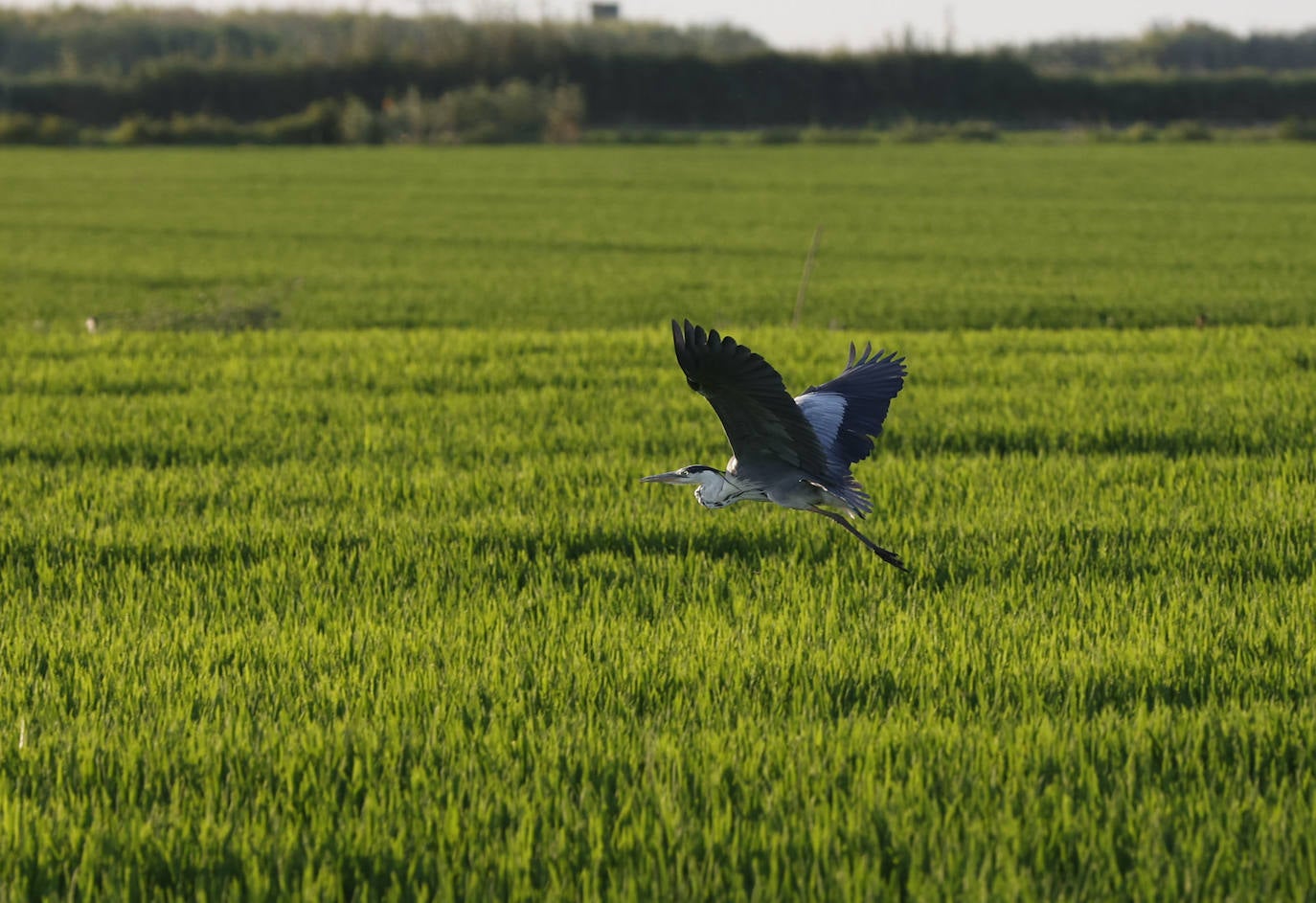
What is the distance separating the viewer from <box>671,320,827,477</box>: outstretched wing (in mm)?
3719

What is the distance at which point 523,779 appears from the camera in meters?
3.77

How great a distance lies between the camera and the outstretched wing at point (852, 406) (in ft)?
15.3

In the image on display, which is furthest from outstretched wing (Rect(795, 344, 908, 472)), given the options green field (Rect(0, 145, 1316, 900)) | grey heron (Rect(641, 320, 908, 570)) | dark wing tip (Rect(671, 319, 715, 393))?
dark wing tip (Rect(671, 319, 715, 393))

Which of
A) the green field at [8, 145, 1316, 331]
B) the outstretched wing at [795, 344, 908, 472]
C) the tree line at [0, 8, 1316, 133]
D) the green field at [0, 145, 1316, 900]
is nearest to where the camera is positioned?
the green field at [0, 145, 1316, 900]

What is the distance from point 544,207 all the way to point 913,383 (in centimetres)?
2652

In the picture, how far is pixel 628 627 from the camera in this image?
Result: 504cm

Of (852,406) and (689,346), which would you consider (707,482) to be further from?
(852,406)

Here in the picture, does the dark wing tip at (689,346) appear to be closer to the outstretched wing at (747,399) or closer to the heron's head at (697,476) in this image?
the outstretched wing at (747,399)

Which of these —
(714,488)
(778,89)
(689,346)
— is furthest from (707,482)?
(778,89)

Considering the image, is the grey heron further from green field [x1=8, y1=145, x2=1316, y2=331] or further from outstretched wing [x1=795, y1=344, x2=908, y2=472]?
green field [x1=8, y1=145, x2=1316, y2=331]

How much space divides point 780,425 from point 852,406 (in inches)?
32.3

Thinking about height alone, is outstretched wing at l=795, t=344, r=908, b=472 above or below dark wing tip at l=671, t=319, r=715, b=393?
below

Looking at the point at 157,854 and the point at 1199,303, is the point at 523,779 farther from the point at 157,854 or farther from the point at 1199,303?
the point at 1199,303

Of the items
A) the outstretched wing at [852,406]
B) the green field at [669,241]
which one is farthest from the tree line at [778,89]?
the outstretched wing at [852,406]
